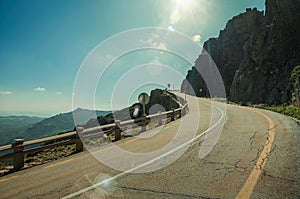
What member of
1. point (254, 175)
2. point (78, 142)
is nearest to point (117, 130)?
point (78, 142)

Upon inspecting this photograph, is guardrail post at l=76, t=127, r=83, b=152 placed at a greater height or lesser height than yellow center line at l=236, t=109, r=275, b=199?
greater

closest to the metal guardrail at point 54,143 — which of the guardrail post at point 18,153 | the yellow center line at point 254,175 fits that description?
the guardrail post at point 18,153

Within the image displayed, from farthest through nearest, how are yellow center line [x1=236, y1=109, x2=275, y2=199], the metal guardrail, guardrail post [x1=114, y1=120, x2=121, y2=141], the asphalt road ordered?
guardrail post [x1=114, y1=120, x2=121, y2=141], the metal guardrail, the asphalt road, yellow center line [x1=236, y1=109, x2=275, y2=199]

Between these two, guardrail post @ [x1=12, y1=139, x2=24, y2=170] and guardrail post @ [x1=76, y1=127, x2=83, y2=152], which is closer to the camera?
guardrail post @ [x1=12, y1=139, x2=24, y2=170]

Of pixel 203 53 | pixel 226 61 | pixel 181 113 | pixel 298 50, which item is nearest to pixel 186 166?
pixel 181 113

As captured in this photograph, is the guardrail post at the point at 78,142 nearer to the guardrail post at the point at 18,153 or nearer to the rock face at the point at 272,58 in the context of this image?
the guardrail post at the point at 18,153

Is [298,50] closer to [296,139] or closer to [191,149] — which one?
[296,139]

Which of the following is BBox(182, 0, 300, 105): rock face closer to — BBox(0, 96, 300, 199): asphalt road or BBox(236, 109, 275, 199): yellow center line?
BBox(236, 109, 275, 199): yellow center line

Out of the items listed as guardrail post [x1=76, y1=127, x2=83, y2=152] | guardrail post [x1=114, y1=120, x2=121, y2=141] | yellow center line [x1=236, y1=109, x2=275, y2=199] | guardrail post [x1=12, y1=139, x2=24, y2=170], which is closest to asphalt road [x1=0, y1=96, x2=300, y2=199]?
yellow center line [x1=236, y1=109, x2=275, y2=199]

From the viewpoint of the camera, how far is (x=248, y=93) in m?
50.0

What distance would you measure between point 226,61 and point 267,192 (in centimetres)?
9735

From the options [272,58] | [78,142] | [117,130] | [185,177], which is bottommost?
[185,177]

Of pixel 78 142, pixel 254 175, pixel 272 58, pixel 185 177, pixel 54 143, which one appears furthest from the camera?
pixel 272 58

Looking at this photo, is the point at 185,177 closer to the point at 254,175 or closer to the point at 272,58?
the point at 254,175
